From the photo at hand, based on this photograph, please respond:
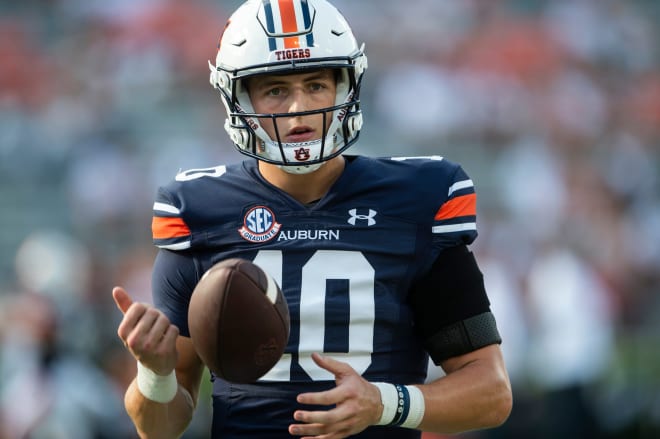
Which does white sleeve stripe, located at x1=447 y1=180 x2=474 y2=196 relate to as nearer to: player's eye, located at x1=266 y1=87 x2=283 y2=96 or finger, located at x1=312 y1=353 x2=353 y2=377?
player's eye, located at x1=266 y1=87 x2=283 y2=96

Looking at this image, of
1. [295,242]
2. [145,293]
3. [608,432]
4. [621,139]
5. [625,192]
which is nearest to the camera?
[295,242]

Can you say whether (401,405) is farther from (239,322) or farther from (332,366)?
(239,322)

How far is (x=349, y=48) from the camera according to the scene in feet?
9.11

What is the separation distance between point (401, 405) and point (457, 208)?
0.53 meters

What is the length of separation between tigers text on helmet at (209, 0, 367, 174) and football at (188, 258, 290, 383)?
434 mm

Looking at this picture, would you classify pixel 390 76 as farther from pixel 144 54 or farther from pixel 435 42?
pixel 144 54

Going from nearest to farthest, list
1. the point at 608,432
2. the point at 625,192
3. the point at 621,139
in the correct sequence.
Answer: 1. the point at 608,432
2. the point at 625,192
3. the point at 621,139

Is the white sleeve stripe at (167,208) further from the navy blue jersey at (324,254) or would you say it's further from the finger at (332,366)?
the finger at (332,366)

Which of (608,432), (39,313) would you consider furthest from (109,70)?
(608,432)

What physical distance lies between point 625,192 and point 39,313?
19.1 ft

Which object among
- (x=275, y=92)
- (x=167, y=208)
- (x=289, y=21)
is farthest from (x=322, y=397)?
(x=289, y=21)

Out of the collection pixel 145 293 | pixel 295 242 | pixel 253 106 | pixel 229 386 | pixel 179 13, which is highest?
pixel 179 13

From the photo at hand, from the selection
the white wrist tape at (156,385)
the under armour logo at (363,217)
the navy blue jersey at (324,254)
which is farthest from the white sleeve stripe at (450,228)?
the white wrist tape at (156,385)

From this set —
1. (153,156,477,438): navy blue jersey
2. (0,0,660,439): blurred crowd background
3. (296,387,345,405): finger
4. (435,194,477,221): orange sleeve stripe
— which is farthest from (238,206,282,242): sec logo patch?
(0,0,660,439): blurred crowd background
